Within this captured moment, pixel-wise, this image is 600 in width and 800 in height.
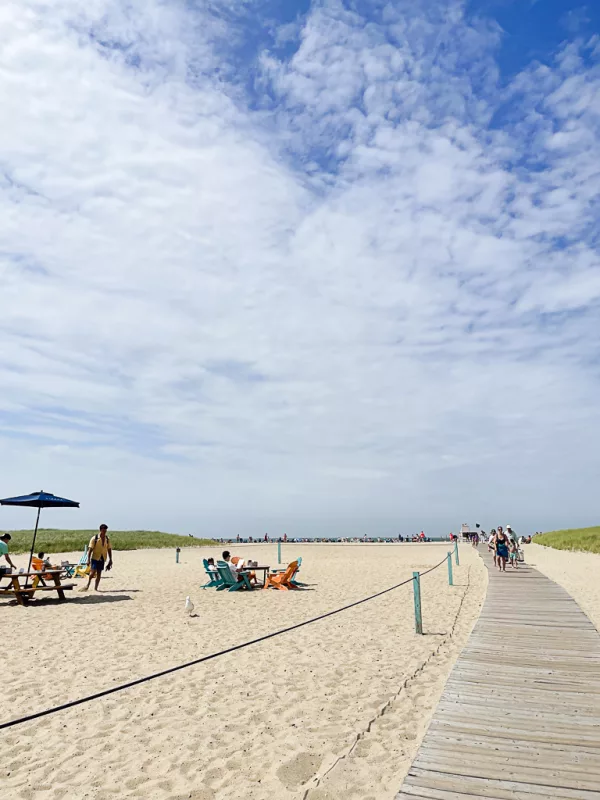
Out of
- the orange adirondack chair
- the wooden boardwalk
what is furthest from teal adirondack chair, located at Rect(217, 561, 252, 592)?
the wooden boardwalk

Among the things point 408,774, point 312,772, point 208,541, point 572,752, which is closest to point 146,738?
point 312,772

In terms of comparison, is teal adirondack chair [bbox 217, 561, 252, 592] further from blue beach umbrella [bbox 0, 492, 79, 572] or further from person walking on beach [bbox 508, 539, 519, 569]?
person walking on beach [bbox 508, 539, 519, 569]

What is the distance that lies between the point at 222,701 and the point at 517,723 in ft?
9.76

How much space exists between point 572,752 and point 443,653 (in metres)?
3.83

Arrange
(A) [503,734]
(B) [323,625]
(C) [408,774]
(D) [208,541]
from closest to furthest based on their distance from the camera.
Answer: (C) [408,774]
(A) [503,734]
(B) [323,625]
(D) [208,541]

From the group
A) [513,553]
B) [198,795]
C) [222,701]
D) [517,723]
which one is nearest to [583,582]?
[513,553]

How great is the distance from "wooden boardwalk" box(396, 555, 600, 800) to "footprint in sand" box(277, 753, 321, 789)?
0.83 m

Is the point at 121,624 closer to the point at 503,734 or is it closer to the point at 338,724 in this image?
the point at 338,724

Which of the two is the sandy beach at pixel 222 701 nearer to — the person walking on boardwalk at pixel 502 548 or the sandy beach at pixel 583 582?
the sandy beach at pixel 583 582

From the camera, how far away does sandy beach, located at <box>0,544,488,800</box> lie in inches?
161

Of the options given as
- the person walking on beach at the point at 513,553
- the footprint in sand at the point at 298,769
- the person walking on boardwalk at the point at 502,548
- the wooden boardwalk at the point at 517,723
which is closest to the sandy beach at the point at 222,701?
the footprint in sand at the point at 298,769

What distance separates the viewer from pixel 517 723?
4.75 metres

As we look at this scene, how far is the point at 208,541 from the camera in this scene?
190 ft

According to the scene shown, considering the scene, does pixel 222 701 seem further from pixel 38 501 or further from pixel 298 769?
Result: pixel 38 501
